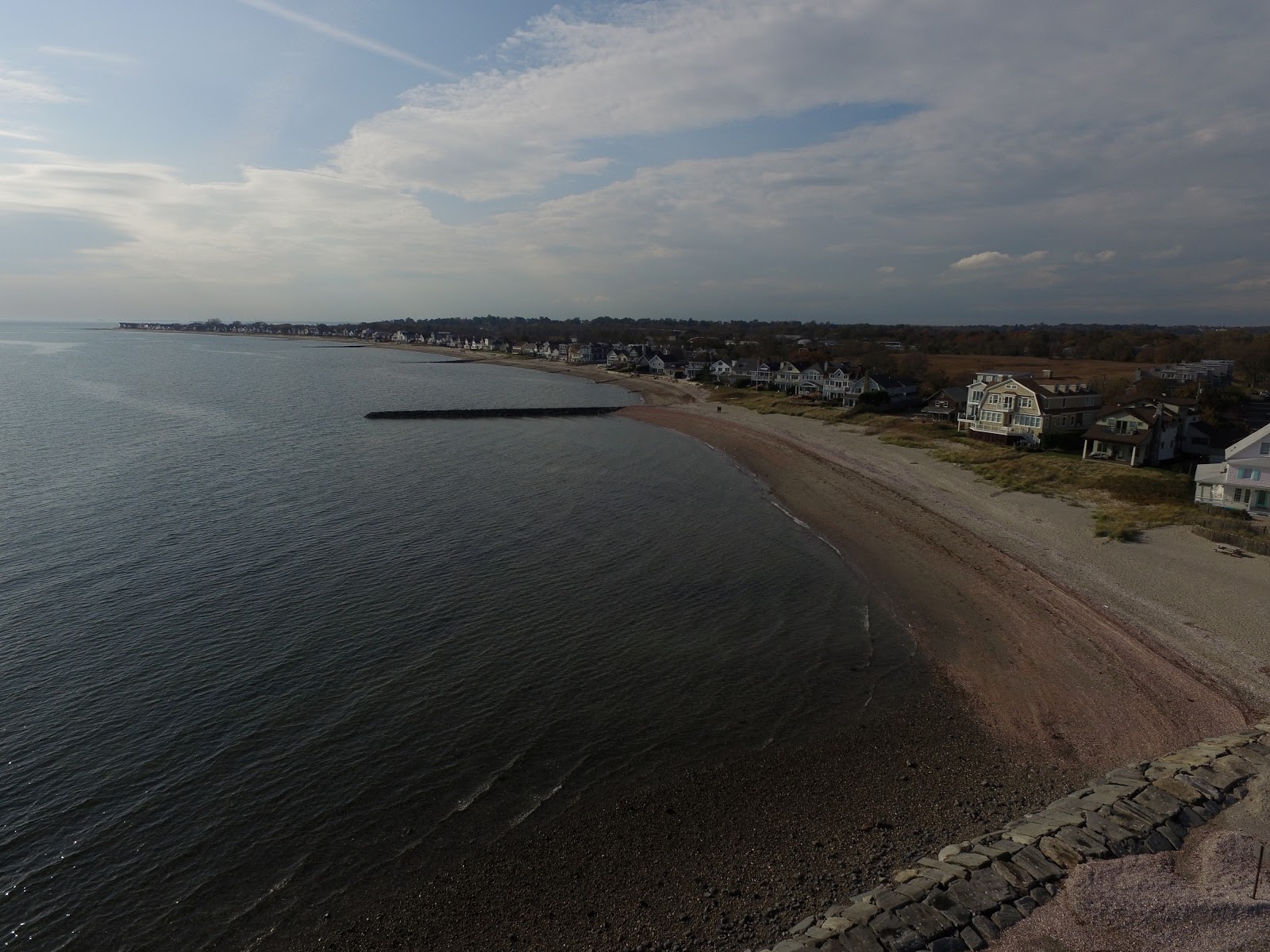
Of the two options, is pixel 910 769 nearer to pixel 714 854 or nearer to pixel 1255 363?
pixel 714 854

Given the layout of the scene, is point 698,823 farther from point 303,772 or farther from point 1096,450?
point 1096,450

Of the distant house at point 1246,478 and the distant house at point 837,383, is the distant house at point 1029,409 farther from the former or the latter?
the distant house at point 837,383

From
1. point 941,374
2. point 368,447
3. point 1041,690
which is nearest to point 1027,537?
point 1041,690

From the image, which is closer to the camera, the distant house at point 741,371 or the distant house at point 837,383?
the distant house at point 837,383

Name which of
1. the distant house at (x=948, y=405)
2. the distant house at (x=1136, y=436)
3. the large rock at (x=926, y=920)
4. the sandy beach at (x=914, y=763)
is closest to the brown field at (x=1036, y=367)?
the distant house at (x=948, y=405)

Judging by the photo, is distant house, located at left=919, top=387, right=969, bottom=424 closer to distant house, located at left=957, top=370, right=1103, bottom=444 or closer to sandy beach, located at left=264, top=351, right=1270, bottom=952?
distant house, located at left=957, top=370, right=1103, bottom=444

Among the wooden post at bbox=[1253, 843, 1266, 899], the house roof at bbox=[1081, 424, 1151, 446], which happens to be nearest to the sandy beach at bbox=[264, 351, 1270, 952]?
the wooden post at bbox=[1253, 843, 1266, 899]
